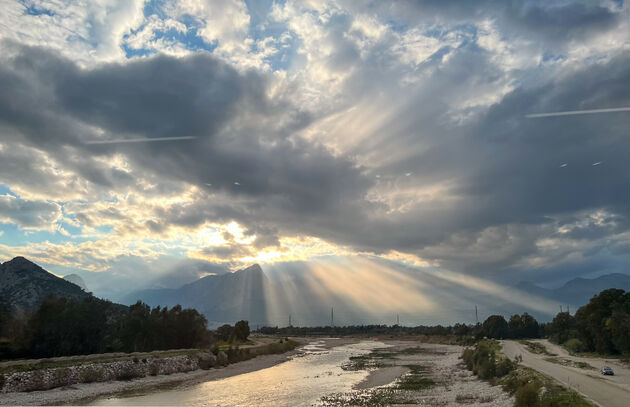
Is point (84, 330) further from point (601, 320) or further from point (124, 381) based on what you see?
point (601, 320)

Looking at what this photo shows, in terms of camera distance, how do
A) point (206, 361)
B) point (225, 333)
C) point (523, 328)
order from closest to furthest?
1. point (206, 361)
2. point (225, 333)
3. point (523, 328)

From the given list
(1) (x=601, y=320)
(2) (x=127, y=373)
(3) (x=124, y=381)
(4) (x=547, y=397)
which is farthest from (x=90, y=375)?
(1) (x=601, y=320)

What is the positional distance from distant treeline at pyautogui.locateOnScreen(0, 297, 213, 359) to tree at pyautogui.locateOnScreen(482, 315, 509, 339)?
143m

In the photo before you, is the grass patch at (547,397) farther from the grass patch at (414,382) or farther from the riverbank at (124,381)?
the riverbank at (124,381)

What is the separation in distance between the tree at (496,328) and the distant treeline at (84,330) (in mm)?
142973

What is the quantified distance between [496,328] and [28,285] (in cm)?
18950

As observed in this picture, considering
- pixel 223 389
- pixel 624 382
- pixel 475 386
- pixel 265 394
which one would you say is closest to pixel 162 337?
pixel 223 389

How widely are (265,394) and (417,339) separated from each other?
169 metres

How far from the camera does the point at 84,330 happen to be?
69.5m

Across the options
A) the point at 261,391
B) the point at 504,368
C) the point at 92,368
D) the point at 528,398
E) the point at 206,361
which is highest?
the point at 528,398

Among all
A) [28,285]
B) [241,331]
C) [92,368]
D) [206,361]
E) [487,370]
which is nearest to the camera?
[92,368]

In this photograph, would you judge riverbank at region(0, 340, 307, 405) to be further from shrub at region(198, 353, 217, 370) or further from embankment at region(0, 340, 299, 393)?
shrub at region(198, 353, 217, 370)

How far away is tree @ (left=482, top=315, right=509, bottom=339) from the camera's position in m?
176

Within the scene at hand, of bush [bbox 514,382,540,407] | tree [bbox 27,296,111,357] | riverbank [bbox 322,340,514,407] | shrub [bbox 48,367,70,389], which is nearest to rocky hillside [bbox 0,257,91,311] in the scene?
tree [bbox 27,296,111,357]
